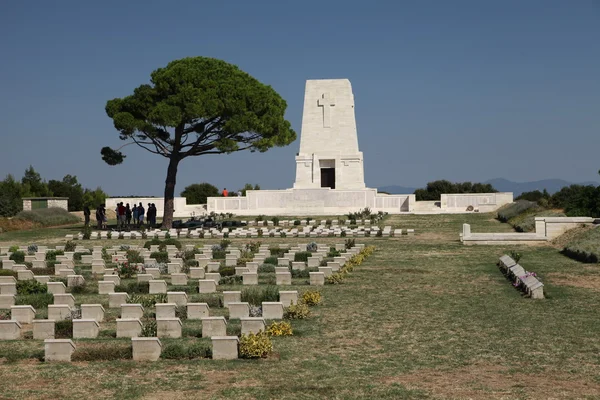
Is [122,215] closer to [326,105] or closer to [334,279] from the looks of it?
[326,105]

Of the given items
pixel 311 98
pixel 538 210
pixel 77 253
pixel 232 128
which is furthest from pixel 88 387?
pixel 311 98

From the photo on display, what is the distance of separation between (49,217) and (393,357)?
126ft

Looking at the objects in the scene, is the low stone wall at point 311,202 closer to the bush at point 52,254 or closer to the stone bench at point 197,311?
the bush at point 52,254

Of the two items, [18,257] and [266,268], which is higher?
[18,257]

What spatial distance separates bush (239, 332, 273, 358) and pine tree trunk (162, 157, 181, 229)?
29.3m

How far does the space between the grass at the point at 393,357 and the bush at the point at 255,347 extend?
0.52 ft

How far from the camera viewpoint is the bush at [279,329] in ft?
39.1

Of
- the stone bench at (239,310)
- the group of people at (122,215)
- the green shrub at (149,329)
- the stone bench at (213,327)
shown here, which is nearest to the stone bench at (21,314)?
the green shrub at (149,329)

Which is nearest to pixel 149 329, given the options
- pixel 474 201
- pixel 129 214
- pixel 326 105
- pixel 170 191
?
pixel 170 191

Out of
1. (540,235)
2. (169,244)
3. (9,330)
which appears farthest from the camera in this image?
(169,244)

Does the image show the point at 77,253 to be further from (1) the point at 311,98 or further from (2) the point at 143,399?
(1) the point at 311,98

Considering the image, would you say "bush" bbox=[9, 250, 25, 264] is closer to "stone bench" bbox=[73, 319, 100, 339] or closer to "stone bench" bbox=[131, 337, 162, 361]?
"stone bench" bbox=[73, 319, 100, 339]

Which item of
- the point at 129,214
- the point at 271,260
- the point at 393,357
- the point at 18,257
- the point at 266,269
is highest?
the point at 129,214

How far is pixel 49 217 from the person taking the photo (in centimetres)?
4566
